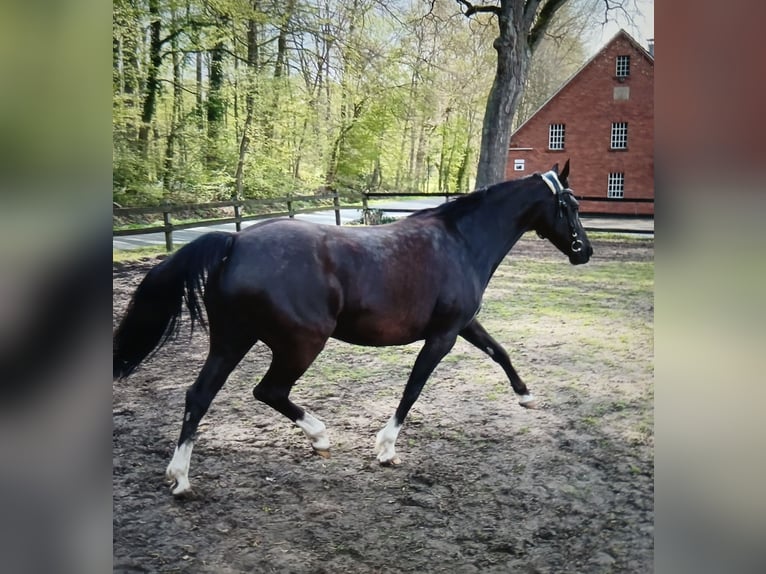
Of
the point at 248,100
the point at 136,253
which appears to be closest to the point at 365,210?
the point at 248,100

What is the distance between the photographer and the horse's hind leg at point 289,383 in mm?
2260

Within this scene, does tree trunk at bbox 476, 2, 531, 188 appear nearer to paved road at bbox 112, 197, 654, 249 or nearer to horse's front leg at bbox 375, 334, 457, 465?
paved road at bbox 112, 197, 654, 249

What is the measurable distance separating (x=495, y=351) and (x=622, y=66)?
1080mm

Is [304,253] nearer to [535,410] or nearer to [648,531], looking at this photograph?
[535,410]

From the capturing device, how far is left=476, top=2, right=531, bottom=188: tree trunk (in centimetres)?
234

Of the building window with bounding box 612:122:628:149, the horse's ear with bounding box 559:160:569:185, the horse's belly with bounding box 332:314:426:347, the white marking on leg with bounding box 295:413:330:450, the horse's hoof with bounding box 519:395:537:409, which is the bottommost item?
the white marking on leg with bounding box 295:413:330:450

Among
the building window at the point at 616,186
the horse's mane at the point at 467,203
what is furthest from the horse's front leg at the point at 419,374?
the building window at the point at 616,186

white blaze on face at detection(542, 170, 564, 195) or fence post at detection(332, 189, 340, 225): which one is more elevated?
white blaze on face at detection(542, 170, 564, 195)

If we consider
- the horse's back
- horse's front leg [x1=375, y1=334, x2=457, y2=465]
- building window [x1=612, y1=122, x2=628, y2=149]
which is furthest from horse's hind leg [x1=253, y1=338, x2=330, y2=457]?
building window [x1=612, y1=122, x2=628, y2=149]

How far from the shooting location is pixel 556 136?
236 centimetres

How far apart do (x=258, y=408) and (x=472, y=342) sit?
800 millimetres

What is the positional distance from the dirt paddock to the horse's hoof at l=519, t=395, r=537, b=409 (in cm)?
2
